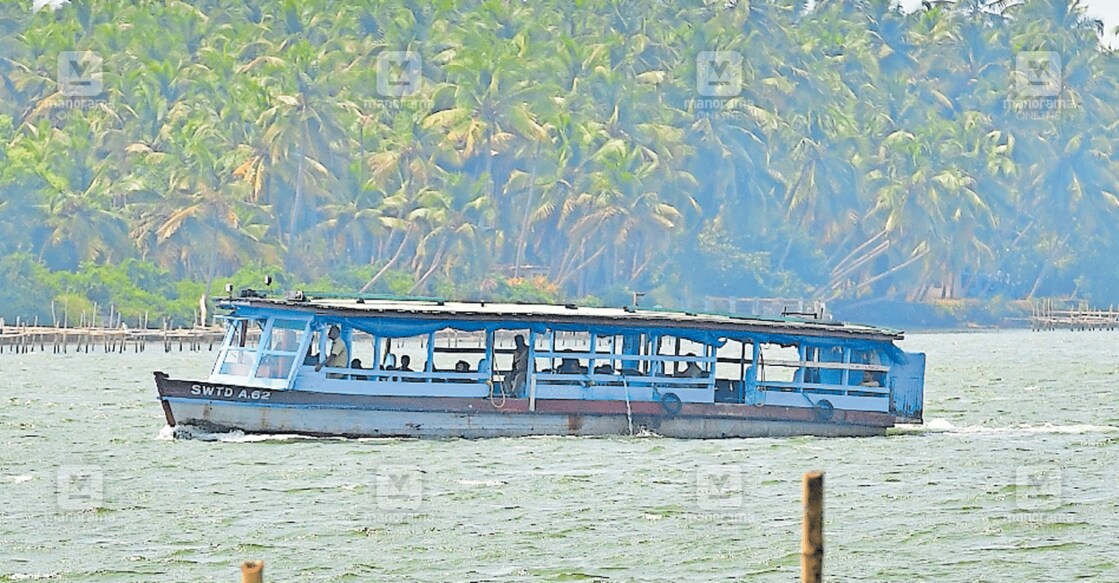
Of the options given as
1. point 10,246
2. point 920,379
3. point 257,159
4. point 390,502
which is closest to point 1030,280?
point 257,159

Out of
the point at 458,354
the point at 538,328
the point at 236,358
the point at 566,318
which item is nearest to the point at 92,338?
the point at 458,354

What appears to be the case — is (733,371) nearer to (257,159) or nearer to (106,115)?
(257,159)

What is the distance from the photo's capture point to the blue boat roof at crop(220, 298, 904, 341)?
34344mm

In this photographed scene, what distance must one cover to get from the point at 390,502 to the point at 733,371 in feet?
137

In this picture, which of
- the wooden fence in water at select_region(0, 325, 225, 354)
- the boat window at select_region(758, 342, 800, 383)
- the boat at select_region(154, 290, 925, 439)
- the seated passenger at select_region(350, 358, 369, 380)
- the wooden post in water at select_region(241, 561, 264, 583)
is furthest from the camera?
the wooden fence in water at select_region(0, 325, 225, 354)

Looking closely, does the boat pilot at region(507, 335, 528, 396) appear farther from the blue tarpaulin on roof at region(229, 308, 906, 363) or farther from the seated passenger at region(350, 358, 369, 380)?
the seated passenger at region(350, 358, 369, 380)

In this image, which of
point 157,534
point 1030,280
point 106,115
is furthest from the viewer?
point 1030,280

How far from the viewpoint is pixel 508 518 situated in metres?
28.4

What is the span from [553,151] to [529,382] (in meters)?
61.6

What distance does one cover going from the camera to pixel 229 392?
33562 millimetres

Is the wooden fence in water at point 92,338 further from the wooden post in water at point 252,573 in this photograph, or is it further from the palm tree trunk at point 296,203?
the wooden post in water at point 252,573

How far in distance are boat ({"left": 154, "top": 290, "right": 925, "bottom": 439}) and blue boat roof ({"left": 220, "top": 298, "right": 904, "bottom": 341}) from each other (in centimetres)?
3

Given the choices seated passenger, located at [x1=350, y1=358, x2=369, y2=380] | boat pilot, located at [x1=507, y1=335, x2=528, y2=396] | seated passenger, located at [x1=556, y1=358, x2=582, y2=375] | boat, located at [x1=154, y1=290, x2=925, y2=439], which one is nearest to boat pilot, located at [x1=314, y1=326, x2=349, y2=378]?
boat, located at [x1=154, y1=290, x2=925, y2=439]

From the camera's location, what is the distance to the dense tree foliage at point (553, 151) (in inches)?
3489
